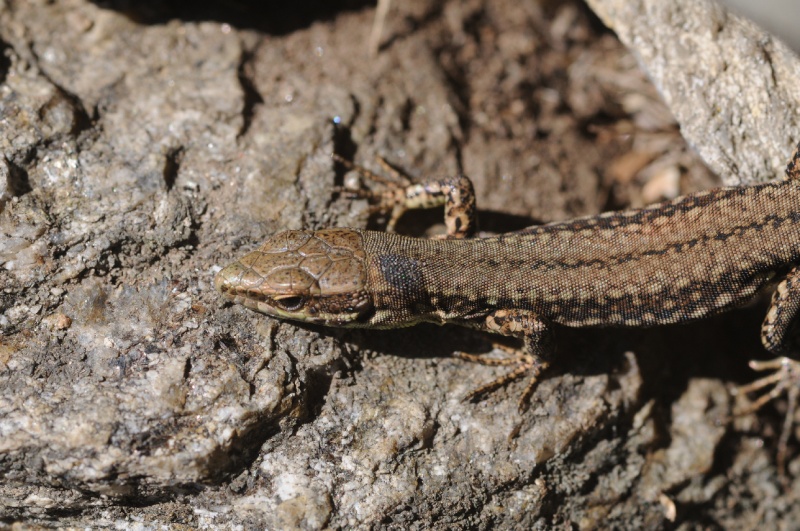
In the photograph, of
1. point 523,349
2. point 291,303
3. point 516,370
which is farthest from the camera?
point 523,349

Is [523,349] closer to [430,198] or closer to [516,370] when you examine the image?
[516,370]

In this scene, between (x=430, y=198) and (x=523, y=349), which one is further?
(x=430, y=198)

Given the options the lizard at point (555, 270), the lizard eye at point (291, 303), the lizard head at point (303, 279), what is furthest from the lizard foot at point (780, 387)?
the lizard eye at point (291, 303)

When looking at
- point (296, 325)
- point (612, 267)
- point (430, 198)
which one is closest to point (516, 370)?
point (612, 267)

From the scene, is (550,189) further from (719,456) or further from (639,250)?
(719,456)

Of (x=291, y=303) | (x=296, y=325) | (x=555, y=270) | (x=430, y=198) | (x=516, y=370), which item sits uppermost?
(x=430, y=198)

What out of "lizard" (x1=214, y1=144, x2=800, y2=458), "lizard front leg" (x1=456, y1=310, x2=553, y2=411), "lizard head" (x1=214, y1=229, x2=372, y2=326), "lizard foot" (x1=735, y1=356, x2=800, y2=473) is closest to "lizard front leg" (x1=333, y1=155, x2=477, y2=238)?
"lizard" (x1=214, y1=144, x2=800, y2=458)

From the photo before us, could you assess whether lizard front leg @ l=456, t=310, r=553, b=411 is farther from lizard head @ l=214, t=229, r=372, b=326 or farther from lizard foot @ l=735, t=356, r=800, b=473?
lizard foot @ l=735, t=356, r=800, b=473
